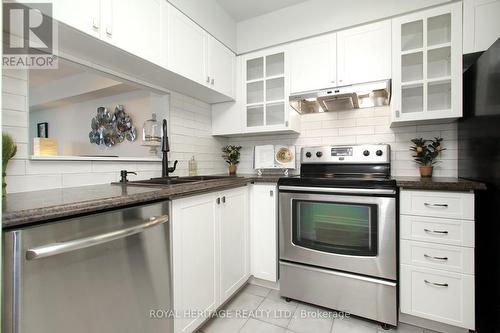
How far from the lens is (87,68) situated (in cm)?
151

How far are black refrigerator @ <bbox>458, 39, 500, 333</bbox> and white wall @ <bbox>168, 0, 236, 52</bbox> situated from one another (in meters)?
1.95

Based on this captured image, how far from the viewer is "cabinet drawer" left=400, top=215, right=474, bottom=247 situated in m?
1.44

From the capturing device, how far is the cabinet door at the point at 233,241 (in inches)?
68.7

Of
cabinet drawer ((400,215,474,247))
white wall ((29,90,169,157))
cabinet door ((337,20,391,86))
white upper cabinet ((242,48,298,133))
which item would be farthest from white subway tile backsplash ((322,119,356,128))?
white wall ((29,90,169,157))

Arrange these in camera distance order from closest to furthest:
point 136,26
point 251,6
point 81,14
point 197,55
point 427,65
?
point 81,14
point 136,26
point 427,65
point 197,55
point 251,6

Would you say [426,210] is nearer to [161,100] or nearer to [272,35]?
[272,35]

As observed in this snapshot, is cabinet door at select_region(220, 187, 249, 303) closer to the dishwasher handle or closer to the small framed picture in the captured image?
the dishwasher handle

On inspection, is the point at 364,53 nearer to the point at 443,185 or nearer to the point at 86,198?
the point at 443,185

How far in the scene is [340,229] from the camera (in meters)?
1.74

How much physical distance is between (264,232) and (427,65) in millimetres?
1828

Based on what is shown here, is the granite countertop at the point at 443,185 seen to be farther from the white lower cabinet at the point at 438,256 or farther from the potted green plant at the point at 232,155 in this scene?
the potted green plant at the point at 232,155

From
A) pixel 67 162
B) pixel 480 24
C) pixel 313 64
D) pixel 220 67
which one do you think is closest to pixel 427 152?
pixel 480 24

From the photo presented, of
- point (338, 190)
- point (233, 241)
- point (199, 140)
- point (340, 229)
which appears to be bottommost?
point (233, 241)

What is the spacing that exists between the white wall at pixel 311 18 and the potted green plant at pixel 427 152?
3.40ft
